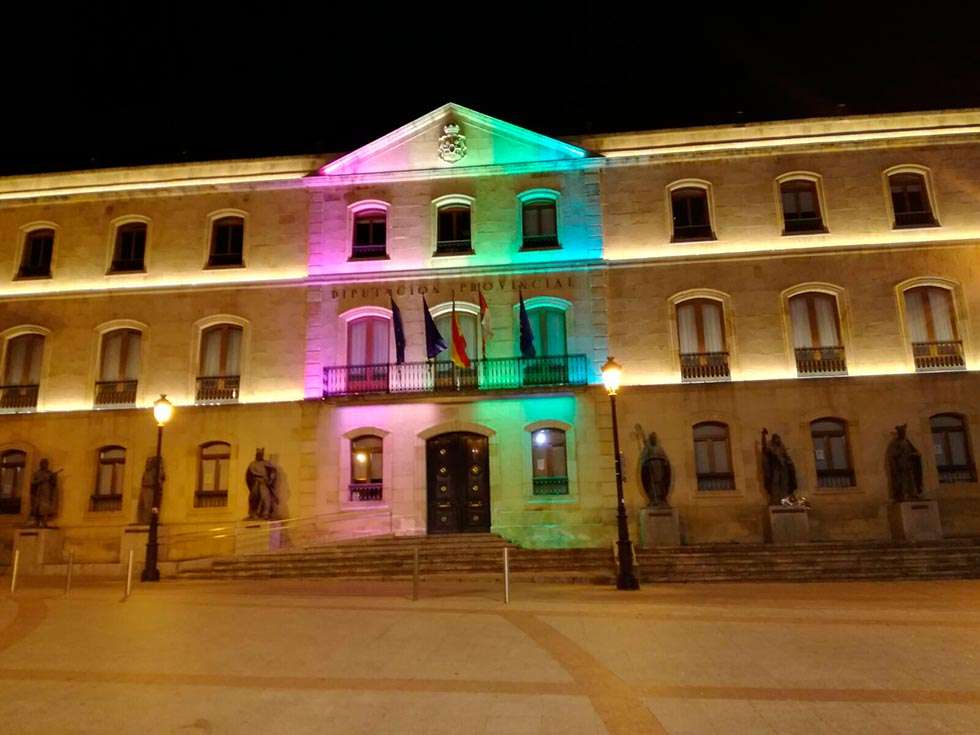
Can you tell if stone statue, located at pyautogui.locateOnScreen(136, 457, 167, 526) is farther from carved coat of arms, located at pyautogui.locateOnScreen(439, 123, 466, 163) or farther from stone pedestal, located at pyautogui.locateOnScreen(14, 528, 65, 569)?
carved coat of arms, located at pyautogui.locateOnScreen(439, 123, 466, 163)

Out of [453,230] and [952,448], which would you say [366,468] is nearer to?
[453,230]

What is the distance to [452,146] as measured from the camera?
23.3 m

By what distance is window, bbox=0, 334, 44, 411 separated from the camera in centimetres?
2281

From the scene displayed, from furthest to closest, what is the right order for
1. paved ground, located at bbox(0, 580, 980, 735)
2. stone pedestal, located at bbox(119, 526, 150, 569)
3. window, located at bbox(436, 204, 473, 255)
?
window, located at bbox(436, 204, 473, 255) < stone pedestal, located at bbox(119, 526, 150, 569) < paved ground, located at bbox(0, 580, 980, 735)

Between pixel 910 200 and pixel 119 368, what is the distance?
26.5m

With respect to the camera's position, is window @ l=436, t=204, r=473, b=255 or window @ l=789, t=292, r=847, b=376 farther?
window @ l=436, t=204, r=473, b=255

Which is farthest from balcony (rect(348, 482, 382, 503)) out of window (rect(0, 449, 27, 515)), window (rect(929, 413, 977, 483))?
window (rect(929, 413, 977, 483))

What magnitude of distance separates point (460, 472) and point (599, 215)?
9.48 meters

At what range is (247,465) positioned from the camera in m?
21.5

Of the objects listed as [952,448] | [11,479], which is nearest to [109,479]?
[11,479]

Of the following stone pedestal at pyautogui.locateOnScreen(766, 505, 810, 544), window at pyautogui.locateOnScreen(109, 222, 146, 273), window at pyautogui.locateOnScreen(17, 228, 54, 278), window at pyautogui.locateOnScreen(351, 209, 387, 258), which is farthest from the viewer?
window at pyautogui.locateOnScreen(17, 228, 54, 278)

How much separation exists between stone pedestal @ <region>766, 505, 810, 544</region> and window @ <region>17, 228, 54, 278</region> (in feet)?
82.3

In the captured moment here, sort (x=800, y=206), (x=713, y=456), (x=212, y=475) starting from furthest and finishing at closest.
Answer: (x=800, y=206)
(x=212, y=475)
(x=713, y=456)

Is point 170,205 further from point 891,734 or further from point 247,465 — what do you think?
point 891,734
